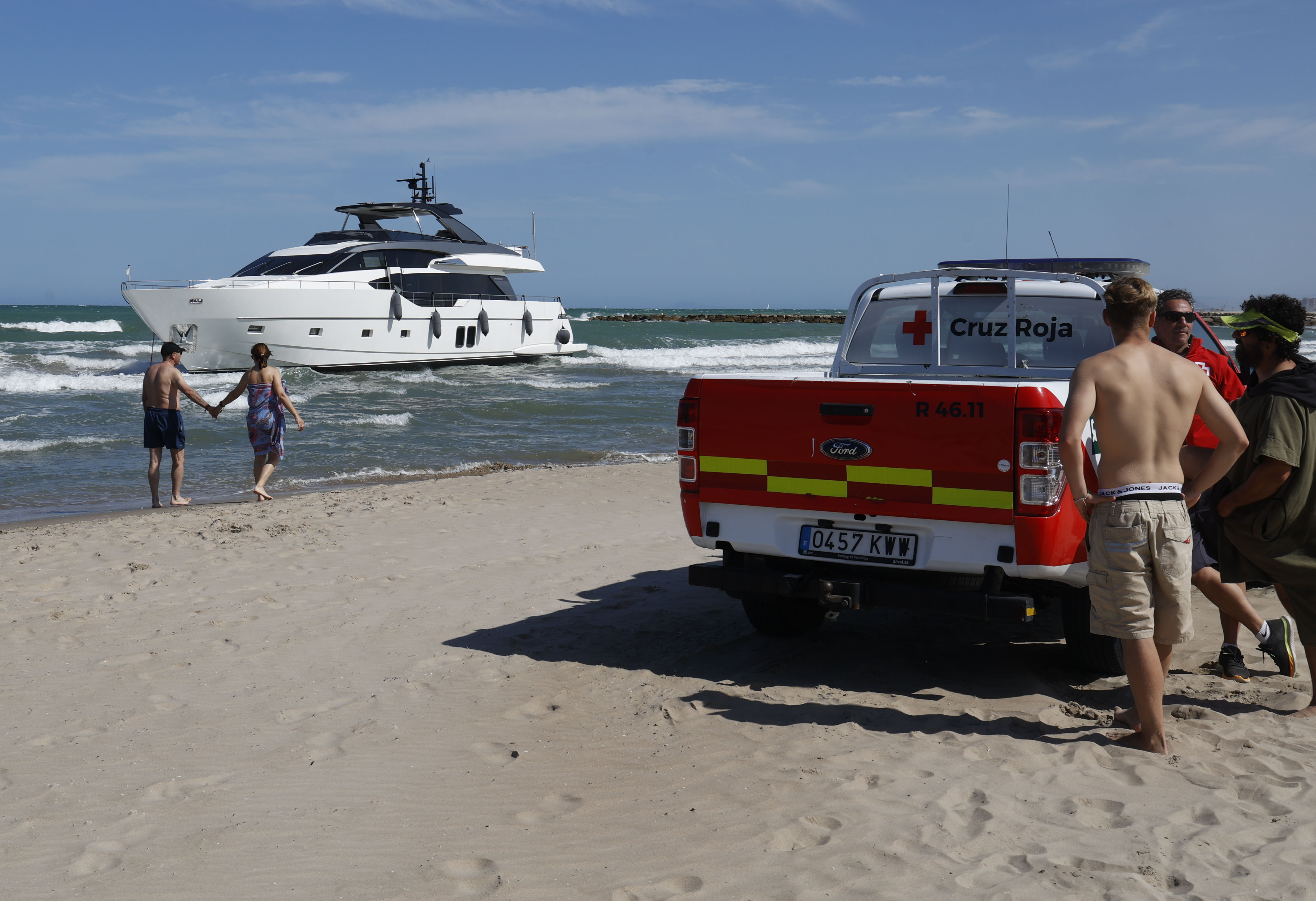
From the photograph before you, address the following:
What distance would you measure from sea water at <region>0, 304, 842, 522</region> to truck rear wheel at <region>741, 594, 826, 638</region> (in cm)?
230

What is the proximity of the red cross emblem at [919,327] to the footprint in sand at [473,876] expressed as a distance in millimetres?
3776

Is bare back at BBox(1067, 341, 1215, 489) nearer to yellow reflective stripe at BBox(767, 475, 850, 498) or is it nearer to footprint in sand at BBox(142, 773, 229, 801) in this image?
yellow reflective stripe at BBox(767, 475, 850, 498)

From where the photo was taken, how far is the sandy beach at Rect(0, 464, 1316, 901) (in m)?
3.06

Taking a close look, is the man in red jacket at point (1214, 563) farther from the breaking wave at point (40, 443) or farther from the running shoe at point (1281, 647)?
the breaking wave at point (40, 443)

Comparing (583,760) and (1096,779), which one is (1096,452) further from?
(583,760)

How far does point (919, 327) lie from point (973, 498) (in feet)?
6.52

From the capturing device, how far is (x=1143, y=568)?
141 inches

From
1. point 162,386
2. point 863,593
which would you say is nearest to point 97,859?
point 863,593

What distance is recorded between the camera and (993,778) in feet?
11.9

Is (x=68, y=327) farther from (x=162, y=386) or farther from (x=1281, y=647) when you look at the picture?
(x=1281, y=647)

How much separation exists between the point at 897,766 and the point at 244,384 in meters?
8.55

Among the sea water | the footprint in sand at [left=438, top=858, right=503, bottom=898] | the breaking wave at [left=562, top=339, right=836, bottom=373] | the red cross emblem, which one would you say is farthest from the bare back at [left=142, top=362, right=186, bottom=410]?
the breaking wave at [left=562, top=339, right=836, bottom=373]

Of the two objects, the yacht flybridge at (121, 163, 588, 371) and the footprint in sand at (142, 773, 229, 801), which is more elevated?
the yacht flybridge at (121, 163, 588, 371)

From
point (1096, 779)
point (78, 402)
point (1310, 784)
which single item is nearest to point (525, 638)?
point (1096, 779)
